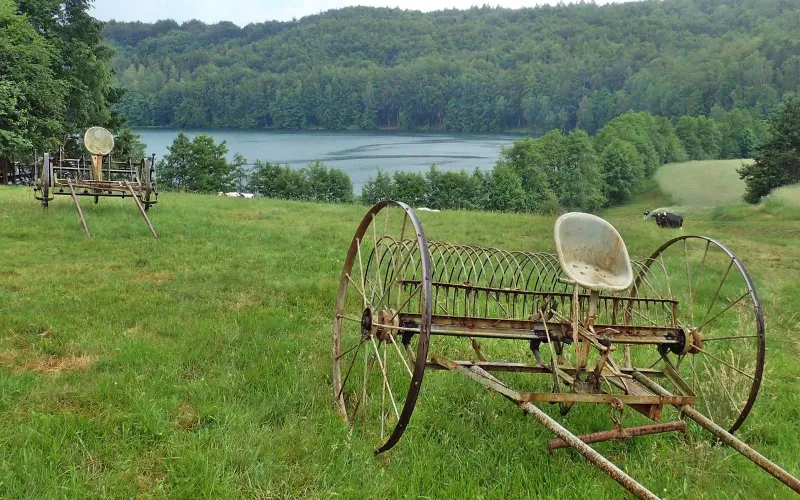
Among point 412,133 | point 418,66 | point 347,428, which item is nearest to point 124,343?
point 347,428

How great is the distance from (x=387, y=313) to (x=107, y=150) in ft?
42.5

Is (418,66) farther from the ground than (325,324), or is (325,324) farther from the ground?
(418,66)

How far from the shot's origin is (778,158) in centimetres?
3947

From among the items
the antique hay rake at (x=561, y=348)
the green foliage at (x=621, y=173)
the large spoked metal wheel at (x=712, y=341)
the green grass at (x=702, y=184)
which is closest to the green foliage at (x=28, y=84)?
the antique hay rake at (x=561, y=348)

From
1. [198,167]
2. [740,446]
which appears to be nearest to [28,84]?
[740,446]

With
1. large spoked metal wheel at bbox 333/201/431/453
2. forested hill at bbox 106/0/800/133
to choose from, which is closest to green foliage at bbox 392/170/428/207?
large spoked metal wheel at bbox 333/201/431/453

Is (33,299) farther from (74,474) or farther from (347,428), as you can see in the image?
(347,428)

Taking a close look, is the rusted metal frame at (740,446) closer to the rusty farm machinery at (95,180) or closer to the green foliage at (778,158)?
the rusty farm machinery at (95,180)

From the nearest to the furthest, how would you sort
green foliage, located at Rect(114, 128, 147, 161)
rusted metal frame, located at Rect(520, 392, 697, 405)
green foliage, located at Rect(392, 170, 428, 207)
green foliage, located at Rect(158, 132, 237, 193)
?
rusted metal frame, located at Rect(520, 392, 697, 405), green foliage, located at Rect(114, 128, 147, 161), green foliage, located at Rect(158, 132, 237, 193), green foliage, located at Rect(392, 170, 428, 207)

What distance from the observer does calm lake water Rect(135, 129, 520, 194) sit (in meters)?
77.5

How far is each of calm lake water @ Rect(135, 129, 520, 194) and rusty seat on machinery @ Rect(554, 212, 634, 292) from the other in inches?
2436

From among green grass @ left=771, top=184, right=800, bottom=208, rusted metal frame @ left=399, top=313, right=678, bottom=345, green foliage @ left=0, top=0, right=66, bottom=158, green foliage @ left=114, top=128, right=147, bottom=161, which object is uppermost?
green foliage @ left=0, top=0, right=66, bottom=158

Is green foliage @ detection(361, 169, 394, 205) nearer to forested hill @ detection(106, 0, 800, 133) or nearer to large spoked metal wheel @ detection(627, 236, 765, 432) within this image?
large spoked metal wheel @ detection(627, 236, 765, 432)

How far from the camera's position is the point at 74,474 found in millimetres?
3361
